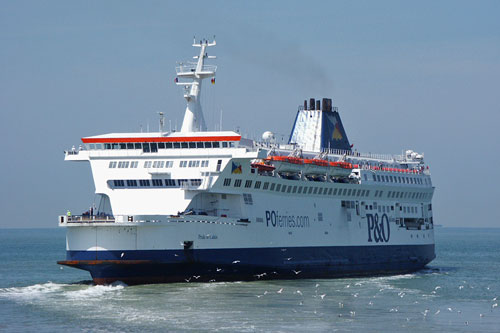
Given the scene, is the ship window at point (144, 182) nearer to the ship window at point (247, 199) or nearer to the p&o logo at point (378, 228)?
the ship window at point (247, 199)

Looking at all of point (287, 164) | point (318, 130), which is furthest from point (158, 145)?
point (318, 130)

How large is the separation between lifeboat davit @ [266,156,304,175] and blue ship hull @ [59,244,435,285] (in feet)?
13.9

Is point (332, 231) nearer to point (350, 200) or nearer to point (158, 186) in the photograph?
point (350, 200)

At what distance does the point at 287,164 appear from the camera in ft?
158

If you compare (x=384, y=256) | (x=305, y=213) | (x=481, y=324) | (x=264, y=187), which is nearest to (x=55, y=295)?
(x=264, y=187)

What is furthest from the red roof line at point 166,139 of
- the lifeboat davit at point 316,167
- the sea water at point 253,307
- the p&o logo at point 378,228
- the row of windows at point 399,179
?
the p&o logo at point 378,228

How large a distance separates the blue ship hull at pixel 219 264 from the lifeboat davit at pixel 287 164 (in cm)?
424

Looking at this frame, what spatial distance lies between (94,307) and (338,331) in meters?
10.4

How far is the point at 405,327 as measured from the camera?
109 ft

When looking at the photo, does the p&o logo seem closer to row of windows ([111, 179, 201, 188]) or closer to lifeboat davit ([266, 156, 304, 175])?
lifeboat davit ([266, 156, 304, 175])

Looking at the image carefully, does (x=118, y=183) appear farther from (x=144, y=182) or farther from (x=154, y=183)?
(x=154, y=183)

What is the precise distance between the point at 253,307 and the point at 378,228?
2200 cm

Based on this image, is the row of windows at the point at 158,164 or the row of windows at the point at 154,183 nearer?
the row of windows at the point at 154,183

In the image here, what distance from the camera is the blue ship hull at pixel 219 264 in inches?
1591
